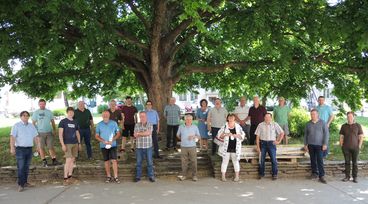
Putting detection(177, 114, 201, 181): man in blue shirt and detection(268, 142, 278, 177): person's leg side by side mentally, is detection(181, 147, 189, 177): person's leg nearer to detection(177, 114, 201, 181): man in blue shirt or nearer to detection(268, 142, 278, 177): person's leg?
detection(177, 114, 201, 181): man in blue shirt

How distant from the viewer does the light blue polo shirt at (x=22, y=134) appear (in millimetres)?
9523

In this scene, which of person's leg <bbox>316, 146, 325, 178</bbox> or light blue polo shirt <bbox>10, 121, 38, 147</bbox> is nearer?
light blue polo shirt <bbox>10, 121, 38, 147</bbox>

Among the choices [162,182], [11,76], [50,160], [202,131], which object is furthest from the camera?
[11,76]

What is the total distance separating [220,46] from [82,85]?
25.9ft

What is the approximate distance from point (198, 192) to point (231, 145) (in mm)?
1855

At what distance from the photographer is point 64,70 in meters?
15.8

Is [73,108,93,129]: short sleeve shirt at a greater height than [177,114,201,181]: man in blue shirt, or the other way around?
[73,108,93,129]: short sleeve shirt

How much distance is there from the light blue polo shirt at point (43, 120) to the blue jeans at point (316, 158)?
743 centimetres

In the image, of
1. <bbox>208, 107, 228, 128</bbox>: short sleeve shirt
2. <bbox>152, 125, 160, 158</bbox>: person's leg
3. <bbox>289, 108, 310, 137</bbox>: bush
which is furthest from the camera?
<bbox>289, 108, 310, 137</bbox>: bush

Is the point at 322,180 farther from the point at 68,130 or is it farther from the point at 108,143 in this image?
the point at 68,130

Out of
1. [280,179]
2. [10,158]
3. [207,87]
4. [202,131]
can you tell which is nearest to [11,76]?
[10,158]

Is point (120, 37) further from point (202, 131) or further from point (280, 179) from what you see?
point (280, 179)

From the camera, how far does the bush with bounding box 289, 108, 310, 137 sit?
17000 mm

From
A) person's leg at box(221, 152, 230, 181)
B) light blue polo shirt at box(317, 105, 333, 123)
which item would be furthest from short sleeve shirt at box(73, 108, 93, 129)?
light blue polo shirt at box(317, 105, 333, 123)
